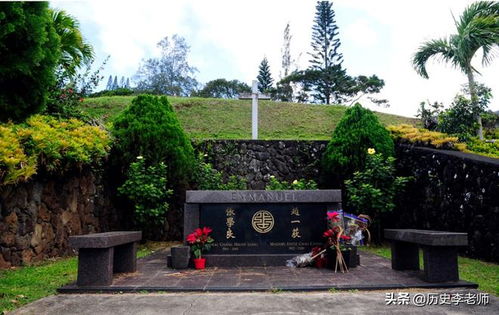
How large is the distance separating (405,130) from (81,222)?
7.10 metres

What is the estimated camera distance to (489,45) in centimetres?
1230

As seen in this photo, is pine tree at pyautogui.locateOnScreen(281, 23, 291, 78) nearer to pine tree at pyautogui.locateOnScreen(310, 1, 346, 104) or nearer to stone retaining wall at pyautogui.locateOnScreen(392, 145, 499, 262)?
pine tree at pyautogui.locateOnScreen(310, 1, 346, 104)

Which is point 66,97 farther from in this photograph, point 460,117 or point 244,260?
point 460,117

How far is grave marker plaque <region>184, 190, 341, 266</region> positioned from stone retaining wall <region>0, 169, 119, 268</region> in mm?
2295

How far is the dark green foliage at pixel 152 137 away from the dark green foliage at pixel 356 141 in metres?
3.23

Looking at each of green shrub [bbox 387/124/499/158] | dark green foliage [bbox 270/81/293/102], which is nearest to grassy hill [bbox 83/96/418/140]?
green shrub [bbox 387/124/499/158]

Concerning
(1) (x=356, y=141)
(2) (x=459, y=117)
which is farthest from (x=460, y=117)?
(1) (x=356, y=141)

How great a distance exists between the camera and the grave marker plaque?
6.25m

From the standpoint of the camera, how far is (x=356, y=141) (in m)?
8.61

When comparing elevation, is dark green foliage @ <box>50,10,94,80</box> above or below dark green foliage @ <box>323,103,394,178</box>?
above

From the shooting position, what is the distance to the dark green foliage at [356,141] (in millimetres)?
8586

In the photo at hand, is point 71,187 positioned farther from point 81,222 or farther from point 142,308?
point 142,308

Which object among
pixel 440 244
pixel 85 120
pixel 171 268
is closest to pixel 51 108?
pixel 85 120

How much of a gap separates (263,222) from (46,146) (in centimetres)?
346
